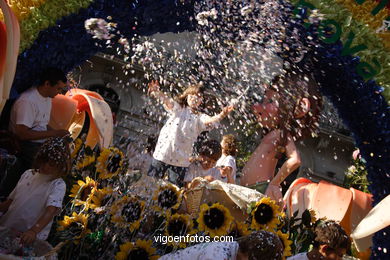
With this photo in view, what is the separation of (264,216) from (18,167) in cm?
164

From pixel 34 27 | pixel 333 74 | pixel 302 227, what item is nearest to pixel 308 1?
pixel 333 74

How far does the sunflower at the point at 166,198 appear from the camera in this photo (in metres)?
3.85

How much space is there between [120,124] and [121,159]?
38.1 ft

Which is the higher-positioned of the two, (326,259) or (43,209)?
(43,209)

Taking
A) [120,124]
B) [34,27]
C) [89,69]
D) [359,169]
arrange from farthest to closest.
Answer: [89,69] < [120,124] < [359,169] < [34,27]

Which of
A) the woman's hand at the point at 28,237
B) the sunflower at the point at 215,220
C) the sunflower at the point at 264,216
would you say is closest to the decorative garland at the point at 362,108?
the sunflower at the point at 264,216

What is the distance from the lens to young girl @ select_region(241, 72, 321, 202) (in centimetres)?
442

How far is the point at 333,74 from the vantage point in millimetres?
3846

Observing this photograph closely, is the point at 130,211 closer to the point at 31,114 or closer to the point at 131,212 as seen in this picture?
the point at 131,212

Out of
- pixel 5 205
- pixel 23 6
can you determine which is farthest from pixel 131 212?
pixel 23 6

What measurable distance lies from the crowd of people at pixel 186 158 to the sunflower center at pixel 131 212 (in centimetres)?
43

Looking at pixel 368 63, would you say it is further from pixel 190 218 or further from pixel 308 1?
pixel 190 218

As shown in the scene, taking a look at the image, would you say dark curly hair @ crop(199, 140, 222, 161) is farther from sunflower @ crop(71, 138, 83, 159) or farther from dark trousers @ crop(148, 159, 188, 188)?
sunflower @ crop(71, 138, 83, 159)

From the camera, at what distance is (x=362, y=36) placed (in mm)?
3748
